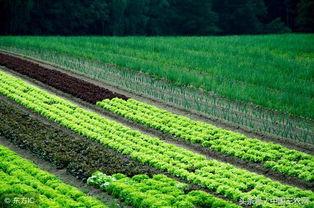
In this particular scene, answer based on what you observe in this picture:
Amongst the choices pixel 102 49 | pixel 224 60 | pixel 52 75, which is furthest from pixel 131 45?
pixel 52 75

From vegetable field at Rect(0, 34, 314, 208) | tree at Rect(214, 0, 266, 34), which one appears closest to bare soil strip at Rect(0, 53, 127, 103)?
vegetable field at Rect(0, 34, 314, 208)

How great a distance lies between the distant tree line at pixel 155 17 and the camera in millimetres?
67312

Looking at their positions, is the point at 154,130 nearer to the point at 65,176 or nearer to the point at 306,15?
the point at 65,176

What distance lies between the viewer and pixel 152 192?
1752 centimetres

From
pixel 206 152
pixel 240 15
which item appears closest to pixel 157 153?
pixel 206 152

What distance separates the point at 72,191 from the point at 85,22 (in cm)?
5743

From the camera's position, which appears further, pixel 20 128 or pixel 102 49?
pixel 102 49

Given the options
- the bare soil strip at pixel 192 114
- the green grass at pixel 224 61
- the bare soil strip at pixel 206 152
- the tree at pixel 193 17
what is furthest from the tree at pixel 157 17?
the bare soil strip at pixel 206 152

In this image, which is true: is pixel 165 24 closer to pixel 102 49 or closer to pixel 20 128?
pixel 102 49

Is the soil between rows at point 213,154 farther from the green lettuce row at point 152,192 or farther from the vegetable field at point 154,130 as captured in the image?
the green lettuce row at point 152,192

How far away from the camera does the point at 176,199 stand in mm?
17000

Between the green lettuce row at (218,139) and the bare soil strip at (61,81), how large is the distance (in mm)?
1360

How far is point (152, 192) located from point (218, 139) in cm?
689

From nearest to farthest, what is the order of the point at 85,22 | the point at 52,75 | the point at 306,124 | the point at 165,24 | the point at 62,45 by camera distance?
the point at 306,124
the point at 52,75
the point at 62,45
the point at 85,22
the point at 165,24
